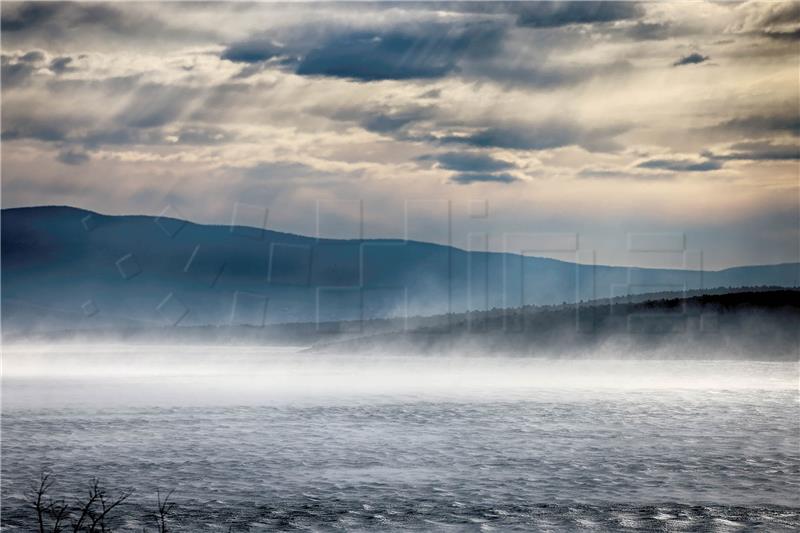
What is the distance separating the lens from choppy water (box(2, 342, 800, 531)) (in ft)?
42.2

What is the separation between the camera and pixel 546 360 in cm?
5684

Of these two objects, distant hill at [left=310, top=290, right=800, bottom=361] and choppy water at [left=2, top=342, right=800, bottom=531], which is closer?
choppy water at [left=2, top=342, right=800, bottom=531]

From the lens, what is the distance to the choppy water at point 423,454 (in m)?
12.9

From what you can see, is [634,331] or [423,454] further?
[634,331]

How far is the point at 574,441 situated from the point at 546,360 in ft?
123

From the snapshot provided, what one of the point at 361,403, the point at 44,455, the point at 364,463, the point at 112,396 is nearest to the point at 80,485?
the point at 44,455

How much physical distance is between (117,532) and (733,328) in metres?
51.5

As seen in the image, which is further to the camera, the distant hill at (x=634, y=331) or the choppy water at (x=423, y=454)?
the distant hill at (x=634, y=331)

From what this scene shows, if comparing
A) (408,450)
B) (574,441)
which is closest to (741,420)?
(574,441)

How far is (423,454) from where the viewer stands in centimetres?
1786

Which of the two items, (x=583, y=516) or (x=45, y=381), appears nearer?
(x=583, y=516)

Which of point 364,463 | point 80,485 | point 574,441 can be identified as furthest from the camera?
point 574,441

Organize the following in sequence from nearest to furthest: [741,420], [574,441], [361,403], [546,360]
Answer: [574,441]
[741,420]
[361,403]
[546,360]

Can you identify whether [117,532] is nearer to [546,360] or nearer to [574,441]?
[574,441]
